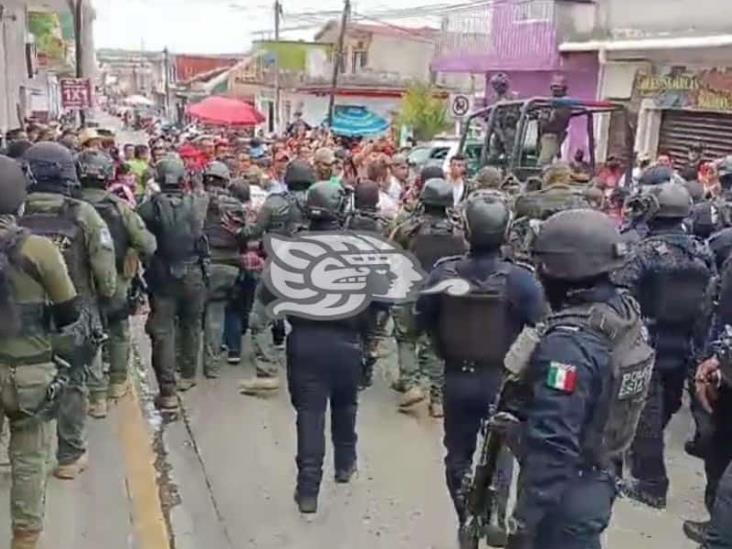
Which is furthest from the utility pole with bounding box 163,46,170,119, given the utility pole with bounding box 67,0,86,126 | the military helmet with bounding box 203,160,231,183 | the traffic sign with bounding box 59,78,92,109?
the military helmet with bounding box 203,160,231,183

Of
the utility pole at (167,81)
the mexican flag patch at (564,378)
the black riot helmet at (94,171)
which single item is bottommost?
the utility pole at (167,81)

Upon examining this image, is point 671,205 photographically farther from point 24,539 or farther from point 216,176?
point 216,176

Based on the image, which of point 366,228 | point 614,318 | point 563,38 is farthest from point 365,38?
point 614,318

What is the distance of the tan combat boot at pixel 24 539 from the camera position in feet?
15.8

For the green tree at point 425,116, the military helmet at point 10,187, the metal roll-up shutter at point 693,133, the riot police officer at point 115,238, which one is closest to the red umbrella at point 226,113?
the metal roll-up shutter at point 693,133

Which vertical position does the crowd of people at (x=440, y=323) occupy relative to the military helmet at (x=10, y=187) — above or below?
below

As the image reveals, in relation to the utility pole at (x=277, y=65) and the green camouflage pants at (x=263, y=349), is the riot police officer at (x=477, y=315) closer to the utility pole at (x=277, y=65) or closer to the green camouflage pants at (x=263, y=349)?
the green camouflage pants at (x=263, y=349)

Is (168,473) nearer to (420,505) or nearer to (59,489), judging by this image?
(59,489)

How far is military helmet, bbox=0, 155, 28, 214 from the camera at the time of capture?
183 inches

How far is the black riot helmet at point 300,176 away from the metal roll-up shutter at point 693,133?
32.8ft

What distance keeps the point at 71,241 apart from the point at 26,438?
1398mm

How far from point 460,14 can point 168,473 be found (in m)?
23.9

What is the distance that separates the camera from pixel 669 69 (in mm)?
17859

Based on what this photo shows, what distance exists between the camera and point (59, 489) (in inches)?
235
